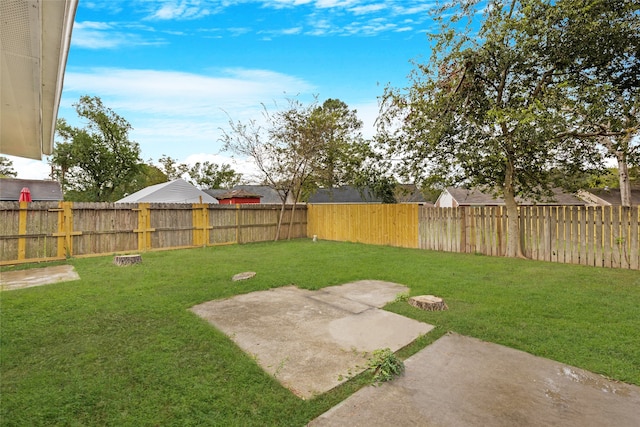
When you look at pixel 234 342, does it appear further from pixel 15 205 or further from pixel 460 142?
A: pixel 15 205

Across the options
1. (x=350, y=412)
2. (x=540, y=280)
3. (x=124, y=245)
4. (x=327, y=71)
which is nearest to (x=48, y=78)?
(x=350, y=412)

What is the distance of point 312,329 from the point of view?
317 centimetres

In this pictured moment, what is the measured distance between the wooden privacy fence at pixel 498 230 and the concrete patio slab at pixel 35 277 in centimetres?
795

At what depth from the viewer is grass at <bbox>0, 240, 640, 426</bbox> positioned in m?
1.90

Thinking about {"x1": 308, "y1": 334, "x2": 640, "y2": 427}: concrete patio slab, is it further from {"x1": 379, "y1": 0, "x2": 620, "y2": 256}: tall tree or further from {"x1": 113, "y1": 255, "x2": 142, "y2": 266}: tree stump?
{"x1": 113, "y1": 255, "x2": 142, "y2": 266}: tree stump

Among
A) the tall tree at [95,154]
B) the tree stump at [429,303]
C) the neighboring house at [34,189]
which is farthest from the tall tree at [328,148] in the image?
the neighboring house at [34,189]

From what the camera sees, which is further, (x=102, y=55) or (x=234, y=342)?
(x=102, y=55)

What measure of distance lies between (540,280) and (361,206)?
6.46 meters

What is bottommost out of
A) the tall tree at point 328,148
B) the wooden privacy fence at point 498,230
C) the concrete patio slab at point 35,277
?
the concrete patio slab at point 35,277

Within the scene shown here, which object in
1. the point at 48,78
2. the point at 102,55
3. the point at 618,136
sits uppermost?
the point at 102,55

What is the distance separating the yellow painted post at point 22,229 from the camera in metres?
7.05

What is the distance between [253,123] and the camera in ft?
38.7

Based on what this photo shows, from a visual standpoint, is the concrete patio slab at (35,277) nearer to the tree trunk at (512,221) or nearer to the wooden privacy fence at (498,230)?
the wooden privacy fence at (498,230)

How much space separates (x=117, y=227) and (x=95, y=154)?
16.5 metres
